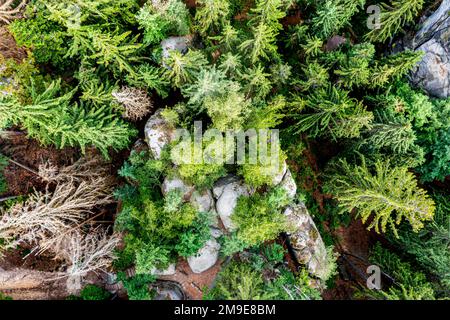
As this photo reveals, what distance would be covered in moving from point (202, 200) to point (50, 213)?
823 cm

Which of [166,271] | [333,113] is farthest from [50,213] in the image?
[333,113]

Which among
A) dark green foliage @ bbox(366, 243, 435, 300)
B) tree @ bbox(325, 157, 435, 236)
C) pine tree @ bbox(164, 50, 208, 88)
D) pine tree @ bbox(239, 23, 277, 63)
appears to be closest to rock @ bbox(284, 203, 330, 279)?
dark green foliage @ bbox(366, 243, 435, 300)

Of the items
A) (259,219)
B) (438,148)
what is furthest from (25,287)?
(438,148)

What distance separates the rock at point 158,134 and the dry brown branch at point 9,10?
8.44 m

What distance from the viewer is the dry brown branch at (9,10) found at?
1548 cm

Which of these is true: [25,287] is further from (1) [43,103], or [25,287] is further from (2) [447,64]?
(2) [447,64]

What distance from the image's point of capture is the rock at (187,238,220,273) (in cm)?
1767

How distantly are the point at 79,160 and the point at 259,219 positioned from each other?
1177cm

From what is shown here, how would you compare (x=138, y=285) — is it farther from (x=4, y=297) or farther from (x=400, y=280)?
(x=400, y=280)

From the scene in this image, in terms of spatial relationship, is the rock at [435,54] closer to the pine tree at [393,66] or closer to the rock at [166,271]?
the pine tree at [393,66]

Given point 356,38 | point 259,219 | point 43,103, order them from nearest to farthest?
point 43,103 < point 259,219 < point 356,38

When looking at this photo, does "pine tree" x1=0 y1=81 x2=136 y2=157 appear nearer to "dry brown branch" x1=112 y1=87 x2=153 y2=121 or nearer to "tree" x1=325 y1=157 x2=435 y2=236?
"dry brown branch" x1=112 y1=87 x2=153 y2=121

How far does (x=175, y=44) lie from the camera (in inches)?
705

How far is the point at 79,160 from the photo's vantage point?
63.7 feet
